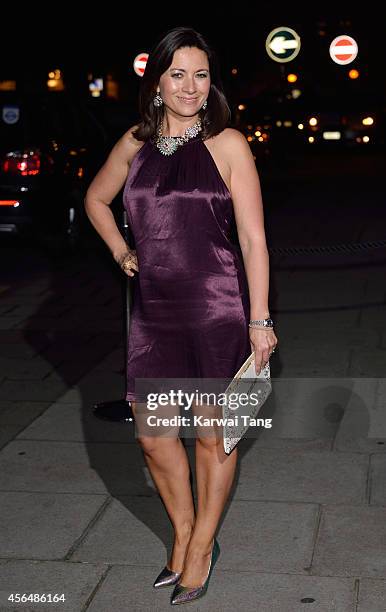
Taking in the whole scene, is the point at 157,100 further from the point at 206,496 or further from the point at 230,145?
the point at 206,496

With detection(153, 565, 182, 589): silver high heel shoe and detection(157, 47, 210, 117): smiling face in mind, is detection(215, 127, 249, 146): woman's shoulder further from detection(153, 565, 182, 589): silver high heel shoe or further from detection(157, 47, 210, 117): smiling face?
detection(153, 565, 182, 589): silver high heel shoe

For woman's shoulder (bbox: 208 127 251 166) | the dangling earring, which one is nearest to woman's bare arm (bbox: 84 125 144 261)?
the dangling earring

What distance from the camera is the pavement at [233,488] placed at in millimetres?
3943

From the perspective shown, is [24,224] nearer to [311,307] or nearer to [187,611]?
[311,307]

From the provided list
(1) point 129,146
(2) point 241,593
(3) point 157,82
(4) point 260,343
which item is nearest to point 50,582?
(2) point 241,593

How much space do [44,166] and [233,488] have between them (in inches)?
323

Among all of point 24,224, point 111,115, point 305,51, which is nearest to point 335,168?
point 111,115

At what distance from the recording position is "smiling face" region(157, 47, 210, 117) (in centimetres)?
369

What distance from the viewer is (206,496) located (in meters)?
3.86

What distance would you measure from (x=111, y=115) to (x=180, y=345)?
67.7 ft

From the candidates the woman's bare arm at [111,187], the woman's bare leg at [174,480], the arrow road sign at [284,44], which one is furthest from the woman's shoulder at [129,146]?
the arrow road sign at [284,44]

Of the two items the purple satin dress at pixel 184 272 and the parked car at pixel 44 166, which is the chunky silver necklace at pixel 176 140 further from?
the parked car at pixel 44 166

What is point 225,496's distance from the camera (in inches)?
153

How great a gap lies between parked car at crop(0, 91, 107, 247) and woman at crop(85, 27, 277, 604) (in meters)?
8.74
